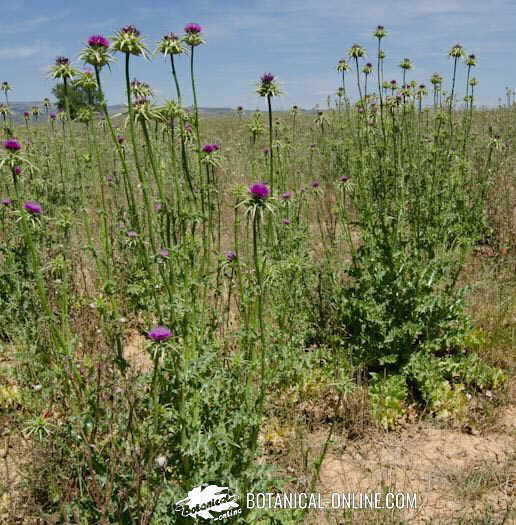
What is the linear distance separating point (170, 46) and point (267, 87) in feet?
2.67

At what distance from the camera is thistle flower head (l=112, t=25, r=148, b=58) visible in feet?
8.03

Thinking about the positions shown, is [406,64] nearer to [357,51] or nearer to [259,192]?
[357,51]

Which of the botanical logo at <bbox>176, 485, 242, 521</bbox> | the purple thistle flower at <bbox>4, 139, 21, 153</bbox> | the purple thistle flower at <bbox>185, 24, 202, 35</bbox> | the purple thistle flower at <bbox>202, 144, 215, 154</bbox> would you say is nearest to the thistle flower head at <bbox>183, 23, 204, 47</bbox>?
the purple thistle flower at <bbox>185, 24, 202, 35</bbox>

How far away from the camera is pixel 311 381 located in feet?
13.8

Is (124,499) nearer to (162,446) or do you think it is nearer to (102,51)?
(162,446)

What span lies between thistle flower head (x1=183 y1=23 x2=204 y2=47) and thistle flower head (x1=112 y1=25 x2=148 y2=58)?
0.69 meters

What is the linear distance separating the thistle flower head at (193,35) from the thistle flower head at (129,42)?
A: 2.25ft

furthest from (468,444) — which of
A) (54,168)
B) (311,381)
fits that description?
(54,168)

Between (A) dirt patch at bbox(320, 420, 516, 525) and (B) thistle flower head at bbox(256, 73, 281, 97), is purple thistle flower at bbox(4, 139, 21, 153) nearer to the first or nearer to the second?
(B) thistle flower head at bbox(256, 73, 281, 97)

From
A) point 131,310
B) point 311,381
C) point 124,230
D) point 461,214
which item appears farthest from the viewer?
point 461,214

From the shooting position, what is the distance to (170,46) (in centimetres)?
288

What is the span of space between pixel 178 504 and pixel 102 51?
2.48 m

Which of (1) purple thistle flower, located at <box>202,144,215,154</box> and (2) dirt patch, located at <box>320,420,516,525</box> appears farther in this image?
(1) purple thistle flower, located at <box>202,144,215,154</box>

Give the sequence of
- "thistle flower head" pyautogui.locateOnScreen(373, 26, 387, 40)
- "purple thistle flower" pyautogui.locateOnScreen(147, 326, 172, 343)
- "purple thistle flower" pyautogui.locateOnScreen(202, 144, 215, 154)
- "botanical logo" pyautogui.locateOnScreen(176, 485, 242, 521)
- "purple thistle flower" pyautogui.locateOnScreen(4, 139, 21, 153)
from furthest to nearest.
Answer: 1. "thistle flower head" pyautogui.locateOnScreen(373, 26, 387, 40)
2. "purple thistle flower" pyautogui.locateOnScreen(202, 144, 215, 154)
3. "purple thistle flower" pyautogui.locateOnScreen(4, 139, 21, 153)
4. "botanical logo" pyautogui.locateOnScreen(176, 485, 242, 521)
5. "purple thistle flower" pyautogui.locateOnScreen(147, 326, 172, 343)
